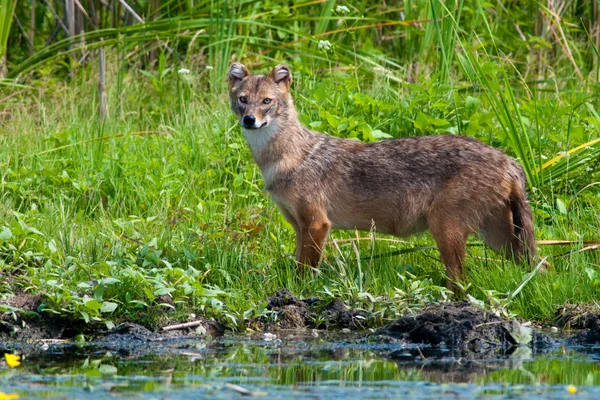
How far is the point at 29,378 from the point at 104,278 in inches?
60.8

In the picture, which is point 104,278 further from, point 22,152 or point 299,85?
point 299,85

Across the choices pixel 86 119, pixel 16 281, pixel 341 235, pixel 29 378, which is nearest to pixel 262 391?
pixel 29 378

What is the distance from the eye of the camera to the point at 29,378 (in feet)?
16.5

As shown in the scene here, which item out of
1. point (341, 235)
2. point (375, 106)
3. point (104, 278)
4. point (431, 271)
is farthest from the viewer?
point (375, 106)

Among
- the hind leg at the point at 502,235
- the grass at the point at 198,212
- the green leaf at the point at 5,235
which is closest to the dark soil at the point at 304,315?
the grass at the point at 198,212

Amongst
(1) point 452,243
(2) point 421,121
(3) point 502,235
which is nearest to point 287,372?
(1) point 452,243

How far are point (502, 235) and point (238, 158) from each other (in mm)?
2714

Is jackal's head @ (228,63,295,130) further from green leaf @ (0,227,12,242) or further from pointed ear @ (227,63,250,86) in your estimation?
green leaf @ (0,227,12,242)

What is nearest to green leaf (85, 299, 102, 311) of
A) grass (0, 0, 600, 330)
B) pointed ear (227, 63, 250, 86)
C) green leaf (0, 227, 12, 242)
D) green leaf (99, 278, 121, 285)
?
grass (0, 0, 600, 330)

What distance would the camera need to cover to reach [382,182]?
7883mm

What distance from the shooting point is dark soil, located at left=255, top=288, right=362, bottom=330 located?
668 cm

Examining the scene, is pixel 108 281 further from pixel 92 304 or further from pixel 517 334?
pixel 517 334

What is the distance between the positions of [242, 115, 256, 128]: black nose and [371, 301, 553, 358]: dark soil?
2.27m

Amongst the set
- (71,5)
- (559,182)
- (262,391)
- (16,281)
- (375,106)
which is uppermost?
(71,5)
